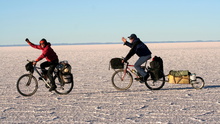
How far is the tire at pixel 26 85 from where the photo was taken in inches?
393

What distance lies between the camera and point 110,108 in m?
8.20

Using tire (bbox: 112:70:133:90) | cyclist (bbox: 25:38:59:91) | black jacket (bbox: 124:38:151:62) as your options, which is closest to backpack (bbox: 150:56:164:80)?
black jacket (bbox: 124:38:151:62)

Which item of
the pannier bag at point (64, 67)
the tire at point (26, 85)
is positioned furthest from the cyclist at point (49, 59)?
the tire at point (26, 85)

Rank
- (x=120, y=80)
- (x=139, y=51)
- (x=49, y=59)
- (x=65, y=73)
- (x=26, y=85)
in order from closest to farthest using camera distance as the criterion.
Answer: (x=49, y=59), (x=26, y=85), (x=65, y=73), (x=139, y=51), (x=120, y=80)

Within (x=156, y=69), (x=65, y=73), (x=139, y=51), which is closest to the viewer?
(x=65, y=73)

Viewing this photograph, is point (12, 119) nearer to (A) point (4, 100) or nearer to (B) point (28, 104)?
(B) point (28, 104)

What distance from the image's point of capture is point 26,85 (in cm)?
996

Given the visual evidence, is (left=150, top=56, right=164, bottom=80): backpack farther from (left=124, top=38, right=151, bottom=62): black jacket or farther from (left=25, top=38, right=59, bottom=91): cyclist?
(left=25, top=38, right=59, bottom=91): cyclist

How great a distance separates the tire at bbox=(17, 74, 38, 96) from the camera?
9984 millimetres

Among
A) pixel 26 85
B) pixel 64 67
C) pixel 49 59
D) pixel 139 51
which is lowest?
pixel 26 85

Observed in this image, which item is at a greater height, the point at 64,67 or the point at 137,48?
the point at 137,48

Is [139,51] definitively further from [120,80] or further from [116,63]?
[120,80]

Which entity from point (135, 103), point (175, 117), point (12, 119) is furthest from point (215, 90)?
point (12, 119)

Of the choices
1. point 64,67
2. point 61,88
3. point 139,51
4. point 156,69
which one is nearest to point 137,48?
point 139,51
